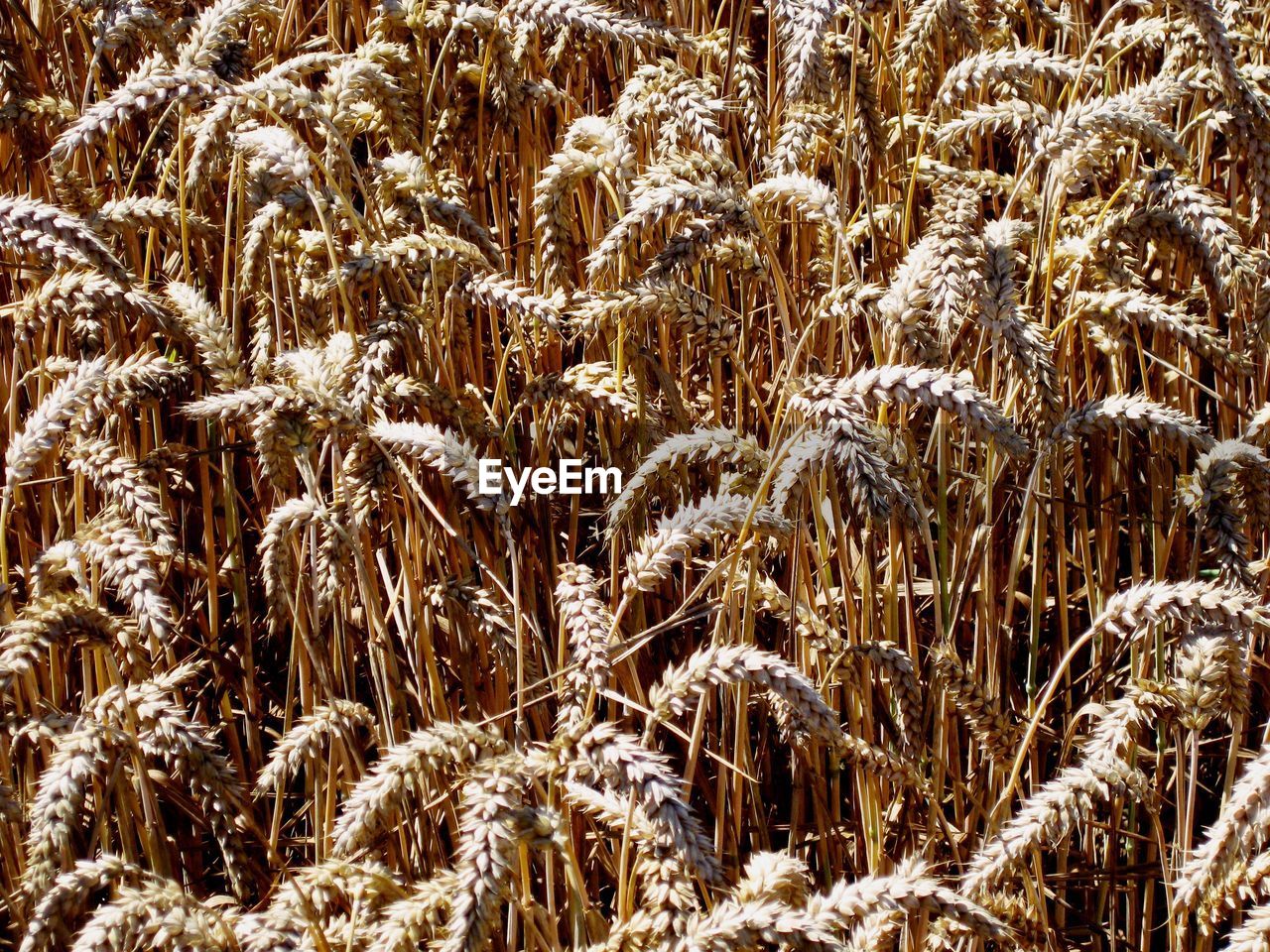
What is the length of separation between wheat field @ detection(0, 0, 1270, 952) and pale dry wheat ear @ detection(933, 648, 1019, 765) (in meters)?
0.01

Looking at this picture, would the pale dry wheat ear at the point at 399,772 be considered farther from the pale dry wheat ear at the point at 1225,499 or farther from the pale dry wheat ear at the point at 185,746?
the pale dry wheat ear at the point at 1225,499

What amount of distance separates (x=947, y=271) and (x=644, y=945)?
89cm

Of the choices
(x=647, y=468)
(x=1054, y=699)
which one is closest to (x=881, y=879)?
(x=647, y=468)

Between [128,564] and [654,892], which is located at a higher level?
[128,564]

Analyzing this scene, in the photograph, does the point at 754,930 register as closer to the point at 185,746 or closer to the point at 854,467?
the point at 854,467

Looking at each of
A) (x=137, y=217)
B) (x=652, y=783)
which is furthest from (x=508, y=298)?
(x=652, y=783)

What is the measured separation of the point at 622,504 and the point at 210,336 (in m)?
0.63

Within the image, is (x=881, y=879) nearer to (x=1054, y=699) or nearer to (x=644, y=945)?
(x=644, y=945)

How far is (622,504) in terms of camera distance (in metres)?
1.57

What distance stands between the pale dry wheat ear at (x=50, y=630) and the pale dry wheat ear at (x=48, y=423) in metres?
0.16

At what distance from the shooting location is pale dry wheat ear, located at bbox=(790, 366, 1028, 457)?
140 cm

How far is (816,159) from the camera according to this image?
240 cm

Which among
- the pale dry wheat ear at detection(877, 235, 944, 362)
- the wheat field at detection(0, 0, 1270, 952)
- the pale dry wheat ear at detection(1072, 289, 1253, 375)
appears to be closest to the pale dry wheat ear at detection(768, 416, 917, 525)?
the wheat field at detection(0, 0, 1270, 952)

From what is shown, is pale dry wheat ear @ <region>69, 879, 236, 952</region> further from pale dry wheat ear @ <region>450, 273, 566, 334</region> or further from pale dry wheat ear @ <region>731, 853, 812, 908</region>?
pale dry wheat ear @ <region>450, 273, 566, 334</region>
